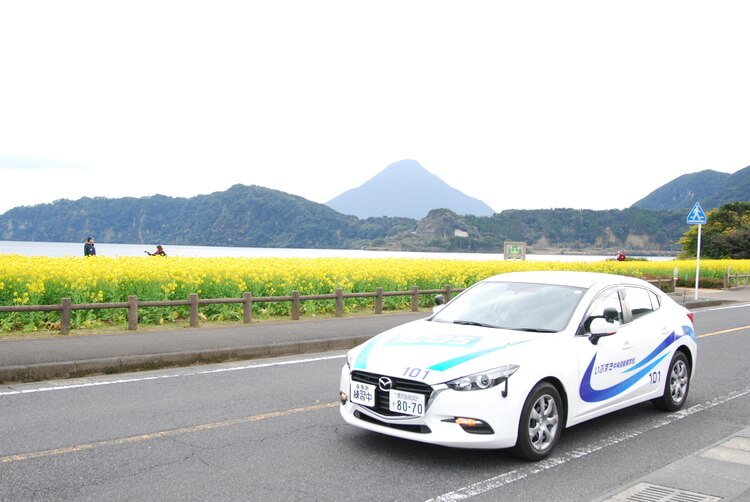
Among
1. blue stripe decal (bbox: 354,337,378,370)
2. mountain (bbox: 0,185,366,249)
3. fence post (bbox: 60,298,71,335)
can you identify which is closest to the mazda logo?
blue stripe decal (bbox: 354,337,378,370)

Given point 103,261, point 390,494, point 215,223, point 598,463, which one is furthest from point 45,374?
point 215,223

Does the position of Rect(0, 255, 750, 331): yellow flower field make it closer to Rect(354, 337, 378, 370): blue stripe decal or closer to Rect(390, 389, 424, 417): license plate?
Rect(354, 337, 378, 370): blue stripe decal

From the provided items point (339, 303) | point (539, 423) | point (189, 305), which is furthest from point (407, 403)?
point (339, 303)

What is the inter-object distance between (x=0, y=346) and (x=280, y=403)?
564 centimetres

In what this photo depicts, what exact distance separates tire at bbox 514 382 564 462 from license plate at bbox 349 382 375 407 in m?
1.18

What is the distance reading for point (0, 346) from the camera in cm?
1035

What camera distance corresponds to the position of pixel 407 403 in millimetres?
5121

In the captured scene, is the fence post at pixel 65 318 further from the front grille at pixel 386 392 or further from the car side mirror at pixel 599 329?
the car side mirror at pixel 599 329

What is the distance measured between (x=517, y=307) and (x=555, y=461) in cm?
153

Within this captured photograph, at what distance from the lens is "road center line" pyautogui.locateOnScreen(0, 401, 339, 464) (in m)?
5.32

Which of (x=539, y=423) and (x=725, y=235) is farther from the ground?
(x=725, y=235)

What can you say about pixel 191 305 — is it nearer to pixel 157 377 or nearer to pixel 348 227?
pixel 157 377

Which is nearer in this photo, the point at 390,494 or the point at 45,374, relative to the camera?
the point at 390,494

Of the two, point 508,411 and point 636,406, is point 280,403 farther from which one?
point 636,406
